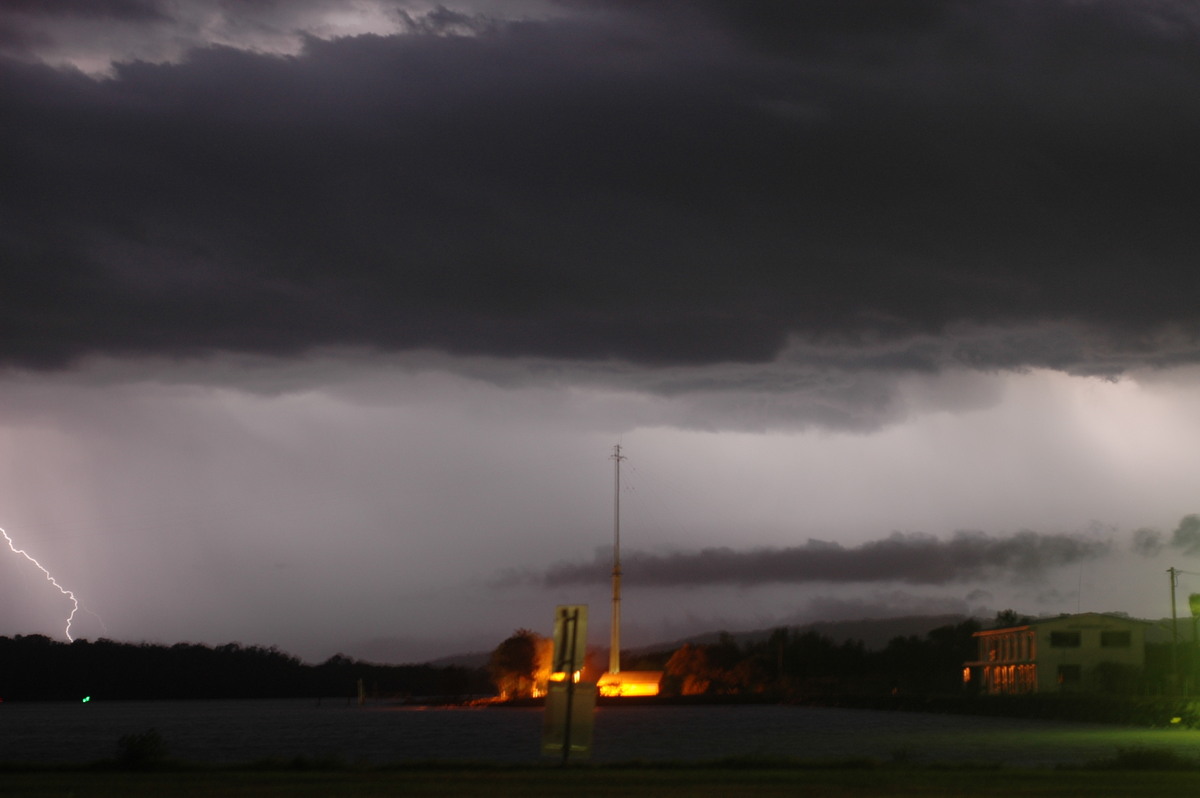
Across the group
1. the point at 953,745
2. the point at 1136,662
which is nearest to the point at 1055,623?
the point at 1136,662

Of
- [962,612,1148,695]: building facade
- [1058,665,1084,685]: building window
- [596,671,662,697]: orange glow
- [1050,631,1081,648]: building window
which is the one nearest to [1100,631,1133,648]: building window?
[962,612,1148,695]: building facade

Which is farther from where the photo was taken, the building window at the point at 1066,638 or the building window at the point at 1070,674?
the building window at the point at 1066,638

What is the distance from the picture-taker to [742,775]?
23047mm

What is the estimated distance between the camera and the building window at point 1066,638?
393 feet

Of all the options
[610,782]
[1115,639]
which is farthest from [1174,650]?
[610,782]

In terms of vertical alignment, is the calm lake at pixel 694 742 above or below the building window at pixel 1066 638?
below

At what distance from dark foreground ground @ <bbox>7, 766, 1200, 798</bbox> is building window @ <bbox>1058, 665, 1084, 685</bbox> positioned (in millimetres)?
99671

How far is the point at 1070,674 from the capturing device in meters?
119

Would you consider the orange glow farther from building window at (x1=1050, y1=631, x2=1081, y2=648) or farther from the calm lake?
building window at (x1=1050, y1=631, x2=1081, y2=648)

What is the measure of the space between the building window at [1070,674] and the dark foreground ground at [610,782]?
99.7 metres

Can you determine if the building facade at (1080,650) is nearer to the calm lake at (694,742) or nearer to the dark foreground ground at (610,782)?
the calm lake at (694,742)

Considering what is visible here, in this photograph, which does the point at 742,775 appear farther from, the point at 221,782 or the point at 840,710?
the point at 840,710

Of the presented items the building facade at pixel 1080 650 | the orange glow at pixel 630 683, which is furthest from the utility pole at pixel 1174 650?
the orange glow at pixel 630 683

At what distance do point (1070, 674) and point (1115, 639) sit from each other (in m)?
4.91
